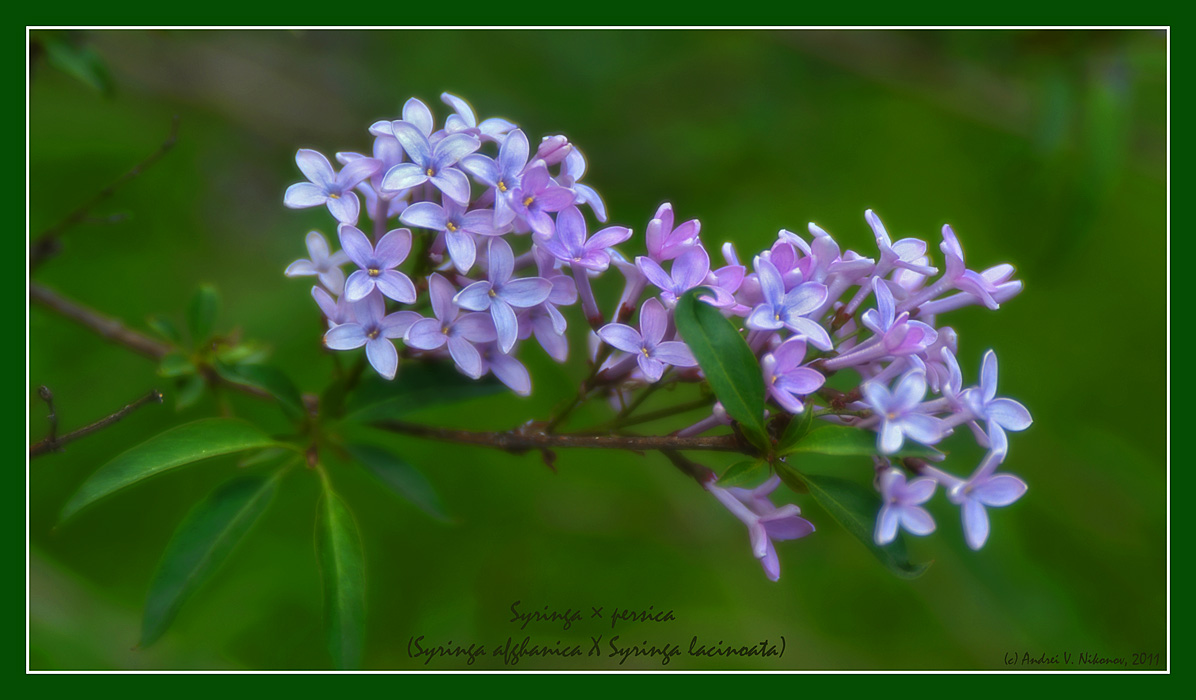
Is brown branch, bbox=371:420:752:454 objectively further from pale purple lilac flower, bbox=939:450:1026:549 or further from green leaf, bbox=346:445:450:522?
pale purple lilac flower, bbox=939:450:1026:549

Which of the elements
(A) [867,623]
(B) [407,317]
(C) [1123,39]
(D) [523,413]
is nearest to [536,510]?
(D) [523,413]

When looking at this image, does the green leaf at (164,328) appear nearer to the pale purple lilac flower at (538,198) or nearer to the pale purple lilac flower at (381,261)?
the pale purple lilac flower at (381,261)

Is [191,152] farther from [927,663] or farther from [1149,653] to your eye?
[1149,653]

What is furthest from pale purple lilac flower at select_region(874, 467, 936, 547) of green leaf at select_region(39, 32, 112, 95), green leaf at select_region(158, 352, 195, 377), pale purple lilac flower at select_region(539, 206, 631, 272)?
green leaf at select_region(39, 32, 112, 95)

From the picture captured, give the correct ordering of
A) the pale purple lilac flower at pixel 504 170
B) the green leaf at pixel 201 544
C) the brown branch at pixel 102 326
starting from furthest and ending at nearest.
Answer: the brown branch at pixel 102 326, the green leaf at pixel 201 544, the pale purple lilac flower at pixel 504 170

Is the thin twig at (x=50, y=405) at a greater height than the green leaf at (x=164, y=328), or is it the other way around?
the green leaf at (x=164, y=328)

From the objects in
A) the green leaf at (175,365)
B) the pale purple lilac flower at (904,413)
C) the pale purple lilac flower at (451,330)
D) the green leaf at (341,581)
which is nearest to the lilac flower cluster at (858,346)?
the pale purple lilac flower at (904,413)

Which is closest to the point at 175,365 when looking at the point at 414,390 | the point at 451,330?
the point at 414,390
